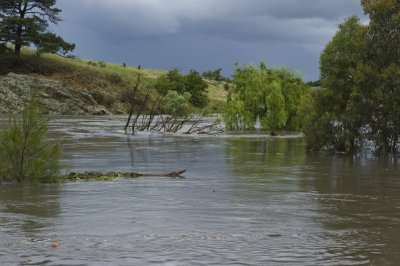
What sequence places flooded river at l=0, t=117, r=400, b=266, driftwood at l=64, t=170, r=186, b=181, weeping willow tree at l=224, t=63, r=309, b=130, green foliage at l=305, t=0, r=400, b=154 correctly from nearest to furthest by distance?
flooded river at l=0, t=117, r=400, b=266
driftwood at l=64, t=170, r=186, b=181
green foliage at l=305, t=0, r=400, b=154
weeping willow tree at l=224, t=63, r=309, b=130

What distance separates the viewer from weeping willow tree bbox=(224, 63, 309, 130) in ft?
138

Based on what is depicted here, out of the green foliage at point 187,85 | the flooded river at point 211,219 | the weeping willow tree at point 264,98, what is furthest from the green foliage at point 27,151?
the green foliage at point 187,85

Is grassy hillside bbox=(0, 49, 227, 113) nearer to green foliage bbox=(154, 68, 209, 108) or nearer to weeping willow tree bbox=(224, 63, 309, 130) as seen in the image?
green foliage bbox=(154, 68, 209, 108)

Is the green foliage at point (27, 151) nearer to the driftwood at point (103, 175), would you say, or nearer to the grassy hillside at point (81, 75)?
the driftwood at point (103, 175)

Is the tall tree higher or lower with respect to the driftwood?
higher

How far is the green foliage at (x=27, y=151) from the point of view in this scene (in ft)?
44.1

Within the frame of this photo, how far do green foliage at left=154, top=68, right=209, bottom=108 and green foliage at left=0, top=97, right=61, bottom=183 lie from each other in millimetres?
84425

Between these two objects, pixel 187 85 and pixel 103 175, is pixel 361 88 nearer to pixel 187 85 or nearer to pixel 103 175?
pixel 103 175

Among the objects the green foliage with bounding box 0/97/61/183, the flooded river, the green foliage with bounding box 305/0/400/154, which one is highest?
the green foliage with bounding box 305/0/400/154

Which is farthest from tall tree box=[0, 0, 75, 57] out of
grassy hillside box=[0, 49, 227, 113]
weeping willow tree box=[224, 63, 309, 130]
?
weeping willow tree box=[224, 63, 309, 130]

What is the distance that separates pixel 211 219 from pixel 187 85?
94576 millimetres

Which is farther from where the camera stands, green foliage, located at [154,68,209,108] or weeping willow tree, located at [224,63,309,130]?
green foliage, located at [154,68,209,108]

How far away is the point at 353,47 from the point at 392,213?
15357 mm

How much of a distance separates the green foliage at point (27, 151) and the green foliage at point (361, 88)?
44.9 ft
